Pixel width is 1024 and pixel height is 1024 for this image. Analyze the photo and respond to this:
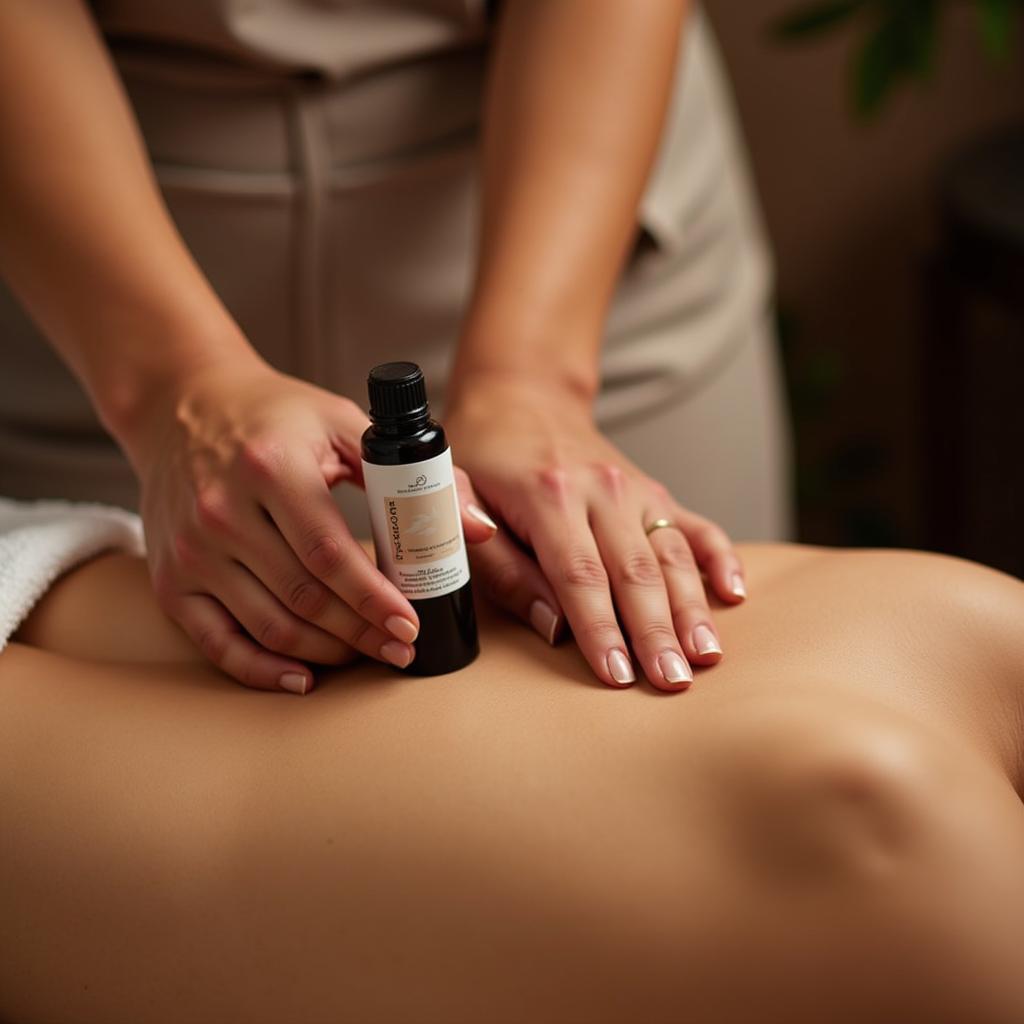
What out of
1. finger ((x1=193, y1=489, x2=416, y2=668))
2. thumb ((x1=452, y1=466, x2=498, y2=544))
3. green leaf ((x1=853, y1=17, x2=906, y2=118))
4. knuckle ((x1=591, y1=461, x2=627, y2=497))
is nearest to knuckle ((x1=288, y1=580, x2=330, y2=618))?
finger ((x1=193, y1=489, x2=416, y2=668))

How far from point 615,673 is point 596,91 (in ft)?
1.81

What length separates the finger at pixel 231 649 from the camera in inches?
33.4

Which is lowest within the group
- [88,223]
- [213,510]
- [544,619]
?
[544,619]

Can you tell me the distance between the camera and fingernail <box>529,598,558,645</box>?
875 millimetres

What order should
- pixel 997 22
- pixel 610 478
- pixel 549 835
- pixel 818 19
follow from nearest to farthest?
pixel 549 835 → pixel 610 478 → pixel 997 22 → pixel 818 19

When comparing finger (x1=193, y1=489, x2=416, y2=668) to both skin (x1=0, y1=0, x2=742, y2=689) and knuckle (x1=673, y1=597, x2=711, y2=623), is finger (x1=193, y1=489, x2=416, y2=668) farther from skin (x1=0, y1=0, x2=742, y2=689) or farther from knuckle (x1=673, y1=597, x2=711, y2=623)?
knuckle (x1=673, y1=597, x2=711, y2=623)

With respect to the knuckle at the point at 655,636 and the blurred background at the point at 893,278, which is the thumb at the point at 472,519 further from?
the blurred background at the point at 893,278

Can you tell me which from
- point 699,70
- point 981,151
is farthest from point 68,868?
point 981,151

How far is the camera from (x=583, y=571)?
860 millimetres

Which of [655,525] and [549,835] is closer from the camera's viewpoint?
[549,835]

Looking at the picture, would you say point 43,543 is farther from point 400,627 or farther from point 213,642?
point 400,627

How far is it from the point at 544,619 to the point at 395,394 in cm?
22

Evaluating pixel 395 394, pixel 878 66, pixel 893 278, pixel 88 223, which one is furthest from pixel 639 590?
pixel 893 278

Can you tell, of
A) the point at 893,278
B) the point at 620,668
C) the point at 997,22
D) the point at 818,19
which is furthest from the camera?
the point at 893,278
